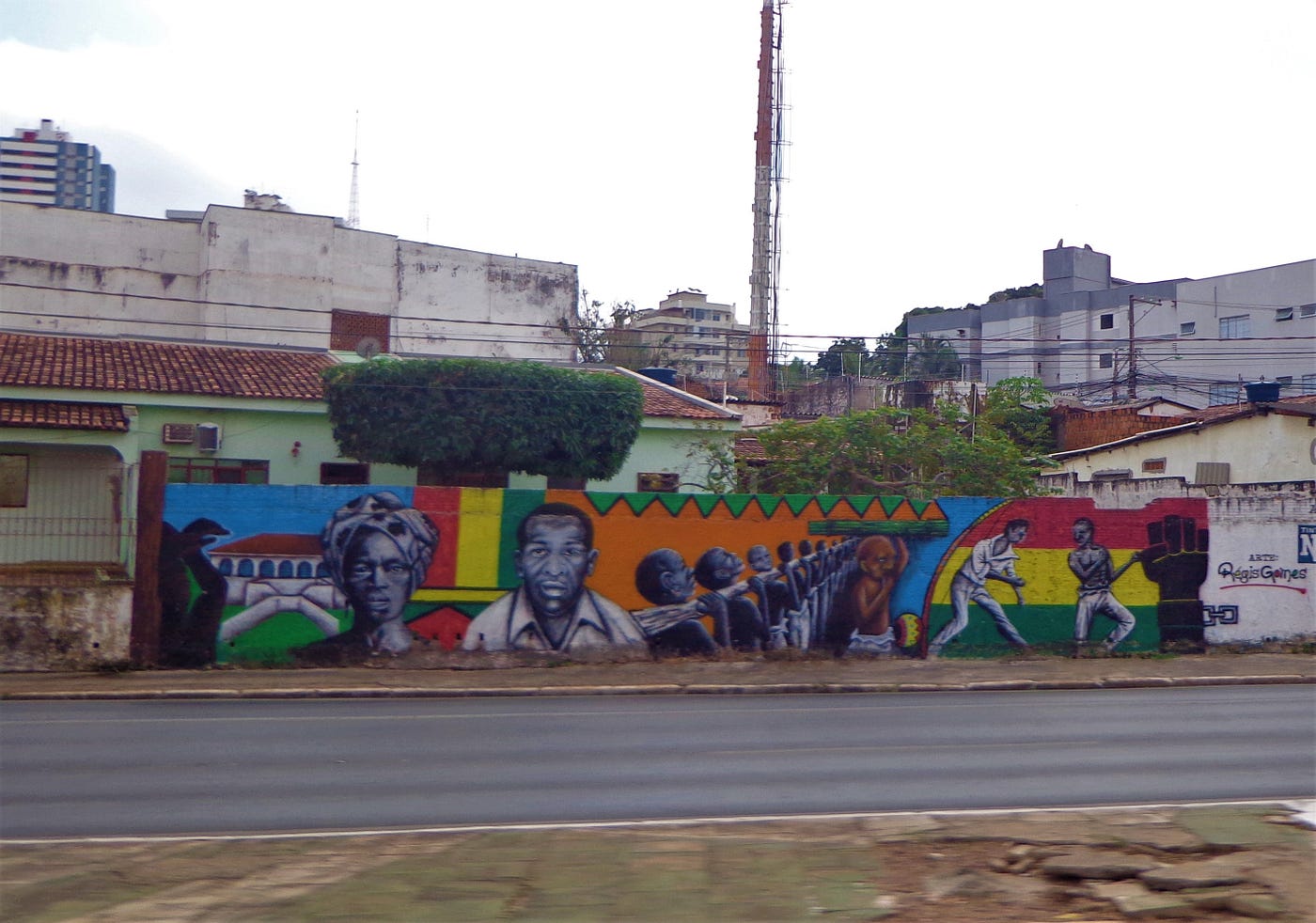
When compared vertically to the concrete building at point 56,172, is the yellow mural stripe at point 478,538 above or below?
below

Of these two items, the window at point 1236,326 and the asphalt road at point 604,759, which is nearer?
the asphalt road at point 604,759

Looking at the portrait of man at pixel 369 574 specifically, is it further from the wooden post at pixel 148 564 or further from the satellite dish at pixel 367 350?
the satellite dish at pixel 367 350

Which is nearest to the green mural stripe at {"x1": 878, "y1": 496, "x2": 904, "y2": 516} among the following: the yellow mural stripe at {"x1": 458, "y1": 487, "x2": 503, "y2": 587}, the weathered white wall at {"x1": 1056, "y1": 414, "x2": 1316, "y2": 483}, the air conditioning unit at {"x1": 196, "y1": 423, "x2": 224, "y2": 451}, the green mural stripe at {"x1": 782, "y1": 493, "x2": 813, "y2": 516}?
the green mural stripe at {"x1": 782, "y1": 493, "x2": 813, "y2": 516}

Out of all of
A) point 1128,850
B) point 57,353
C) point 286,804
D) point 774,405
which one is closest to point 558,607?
point 286,804

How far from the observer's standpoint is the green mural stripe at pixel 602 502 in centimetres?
1747

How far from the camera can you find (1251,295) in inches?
2295

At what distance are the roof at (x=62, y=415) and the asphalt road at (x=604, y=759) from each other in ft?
29.6

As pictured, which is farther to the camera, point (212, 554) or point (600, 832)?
point (212, 554)

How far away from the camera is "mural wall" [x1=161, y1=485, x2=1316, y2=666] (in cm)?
1666

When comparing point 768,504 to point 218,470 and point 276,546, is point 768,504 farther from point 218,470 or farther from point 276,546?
point 218,470

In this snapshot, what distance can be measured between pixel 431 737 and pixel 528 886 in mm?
5261

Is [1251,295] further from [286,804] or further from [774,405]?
[286,804]

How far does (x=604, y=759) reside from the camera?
9.79 metres

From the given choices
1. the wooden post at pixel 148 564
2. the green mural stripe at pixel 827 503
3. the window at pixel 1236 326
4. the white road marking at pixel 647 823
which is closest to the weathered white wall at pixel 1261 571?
the green mural stripe at pixel 827 503
